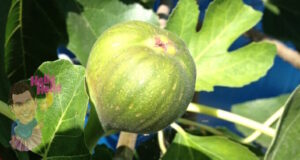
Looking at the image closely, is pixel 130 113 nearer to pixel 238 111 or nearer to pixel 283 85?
pixel 238 111

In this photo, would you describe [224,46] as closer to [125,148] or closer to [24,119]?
[125,148]

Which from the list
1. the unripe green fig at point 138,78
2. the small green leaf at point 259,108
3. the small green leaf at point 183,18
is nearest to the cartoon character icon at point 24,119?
the unripe green fig at point 138,78

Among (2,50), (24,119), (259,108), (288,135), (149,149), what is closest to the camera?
(24,119)

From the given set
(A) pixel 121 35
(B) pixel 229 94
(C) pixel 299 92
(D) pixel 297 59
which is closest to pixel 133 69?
(A) pixel 121 35

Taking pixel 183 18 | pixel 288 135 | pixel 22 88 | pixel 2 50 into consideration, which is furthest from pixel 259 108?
pixel 22 88

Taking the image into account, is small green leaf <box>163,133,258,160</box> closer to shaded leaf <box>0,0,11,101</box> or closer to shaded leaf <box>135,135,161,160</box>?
shaded leaf <box>0,0,11,101</box>

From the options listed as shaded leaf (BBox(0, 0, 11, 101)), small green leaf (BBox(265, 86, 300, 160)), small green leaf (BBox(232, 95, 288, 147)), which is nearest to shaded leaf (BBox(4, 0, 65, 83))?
shaded leaf (BBox(0, 0, 11, 101))
